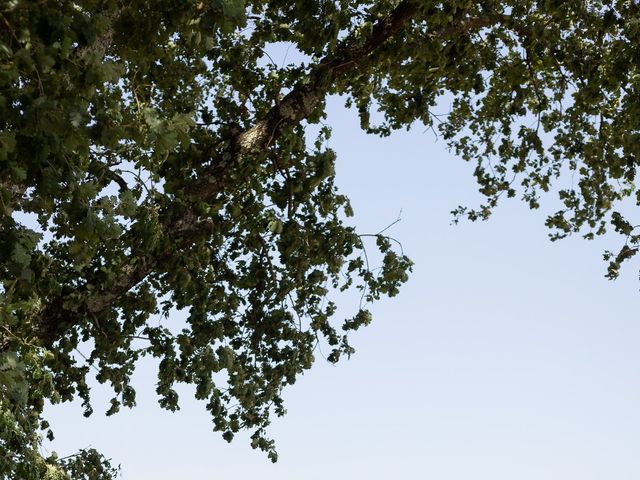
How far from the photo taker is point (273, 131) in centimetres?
1256

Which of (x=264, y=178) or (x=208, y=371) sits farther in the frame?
(x=264, y=178)

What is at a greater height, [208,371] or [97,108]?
[208,371]

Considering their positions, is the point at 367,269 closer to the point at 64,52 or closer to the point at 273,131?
the point at 273,131

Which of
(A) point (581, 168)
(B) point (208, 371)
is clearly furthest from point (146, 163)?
(A) point (581, 168)

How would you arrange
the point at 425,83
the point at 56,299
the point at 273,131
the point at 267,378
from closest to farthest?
the point at 56,299, the point at 273,131, the point at 267,378, the point at 425,83

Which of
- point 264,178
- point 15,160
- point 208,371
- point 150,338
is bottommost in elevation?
point 15,160

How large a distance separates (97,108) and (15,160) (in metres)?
0.65

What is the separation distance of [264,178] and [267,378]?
2623 millimetres

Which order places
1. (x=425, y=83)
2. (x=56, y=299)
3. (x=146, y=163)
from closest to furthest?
1. (x=146, y=163)
2. (x=56, y=299)
3. (x=425, y=83)

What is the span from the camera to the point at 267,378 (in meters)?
13.4

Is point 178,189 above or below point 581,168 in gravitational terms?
below

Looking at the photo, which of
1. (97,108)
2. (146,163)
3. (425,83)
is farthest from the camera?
(425,83)

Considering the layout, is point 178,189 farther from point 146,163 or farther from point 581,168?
point 581,168

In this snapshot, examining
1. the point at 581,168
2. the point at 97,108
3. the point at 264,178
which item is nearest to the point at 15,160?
the point at 97,108
